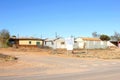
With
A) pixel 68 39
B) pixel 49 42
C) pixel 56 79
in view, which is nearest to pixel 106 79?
pixel 56 79

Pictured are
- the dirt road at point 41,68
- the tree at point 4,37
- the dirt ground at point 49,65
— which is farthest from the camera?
the tree at point 4,37

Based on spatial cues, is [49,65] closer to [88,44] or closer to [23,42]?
[23,42]

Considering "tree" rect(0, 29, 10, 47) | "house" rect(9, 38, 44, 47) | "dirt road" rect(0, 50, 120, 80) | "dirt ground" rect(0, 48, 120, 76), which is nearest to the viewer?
"dirt road" rect(0, 50, 120, 80)

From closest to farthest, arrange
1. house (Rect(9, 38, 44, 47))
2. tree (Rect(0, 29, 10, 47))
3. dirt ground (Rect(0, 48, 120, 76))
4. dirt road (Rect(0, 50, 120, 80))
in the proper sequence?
1. dirt road (Rect(0, 50, 120, 80))
2. dirt ground (Rect(0, 48, 120, 76))
3. tree (Rect(0, 29, 10, 47))
4. house (Rect(9, 38, 44, 47))

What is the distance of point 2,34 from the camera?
82875 millimetres

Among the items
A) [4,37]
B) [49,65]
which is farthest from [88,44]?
[49,65]

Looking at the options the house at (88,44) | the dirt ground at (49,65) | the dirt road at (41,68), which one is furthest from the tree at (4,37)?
the dirt road at (41,68)

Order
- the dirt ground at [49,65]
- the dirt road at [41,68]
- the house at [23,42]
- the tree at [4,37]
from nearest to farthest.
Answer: the dirt road at [41,68]
the dirt ground at [49,65]
the tree at [4,37]
the house at [23,42]

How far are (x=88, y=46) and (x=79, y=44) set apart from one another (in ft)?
14.6

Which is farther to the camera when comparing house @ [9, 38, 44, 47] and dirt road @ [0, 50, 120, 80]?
house @ [9, 38, 44, 47]

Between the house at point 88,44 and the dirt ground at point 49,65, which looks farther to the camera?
the house at point 88,44

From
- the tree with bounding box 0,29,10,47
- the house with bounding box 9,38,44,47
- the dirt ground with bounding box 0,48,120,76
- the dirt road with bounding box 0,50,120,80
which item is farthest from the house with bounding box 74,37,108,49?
the dirt road with bounding box 0,50,120,80

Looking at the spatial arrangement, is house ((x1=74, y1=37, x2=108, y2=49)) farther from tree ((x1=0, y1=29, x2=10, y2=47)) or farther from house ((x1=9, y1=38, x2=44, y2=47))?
tree ((x1=0, y1=29, x2=10, y2=47))

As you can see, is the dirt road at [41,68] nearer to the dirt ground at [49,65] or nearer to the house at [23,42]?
the dirt ground at [49,65]
